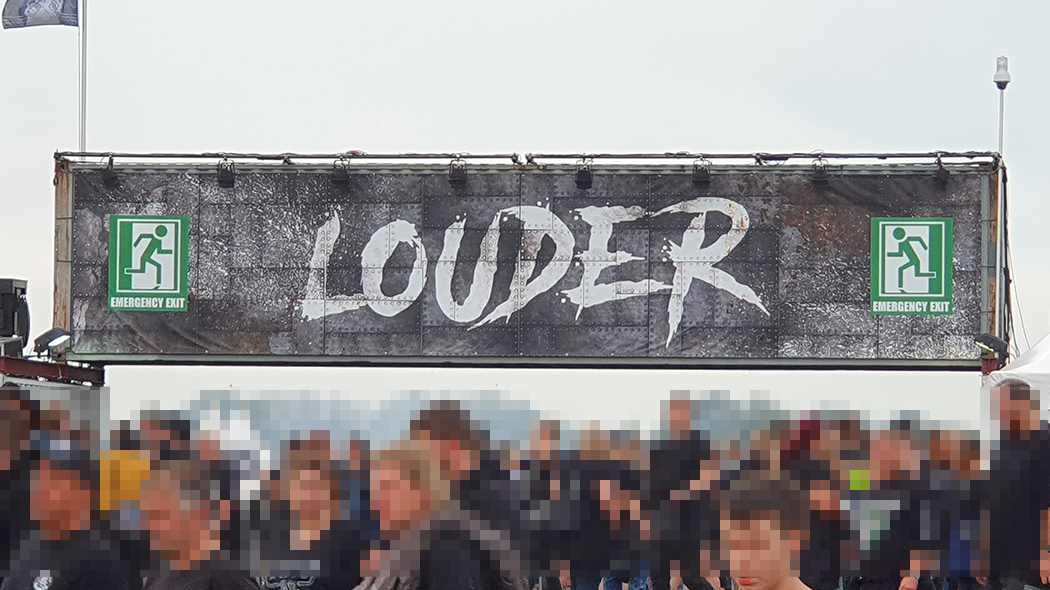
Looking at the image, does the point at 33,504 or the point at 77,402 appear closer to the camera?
the point at 33,504

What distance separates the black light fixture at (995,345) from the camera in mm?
17266

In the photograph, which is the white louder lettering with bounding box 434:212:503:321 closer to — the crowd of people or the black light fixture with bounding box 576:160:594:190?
the black light fixture with bounding box 576:160:594:190

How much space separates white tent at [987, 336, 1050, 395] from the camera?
9.39 metres

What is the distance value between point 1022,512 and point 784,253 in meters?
11.0

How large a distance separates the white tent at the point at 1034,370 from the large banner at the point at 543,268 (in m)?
7.22

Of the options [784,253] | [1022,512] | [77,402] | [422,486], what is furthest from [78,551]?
[784,253]

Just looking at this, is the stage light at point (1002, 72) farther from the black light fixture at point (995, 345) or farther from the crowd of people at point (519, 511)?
the crowd of people at point (519, 511)

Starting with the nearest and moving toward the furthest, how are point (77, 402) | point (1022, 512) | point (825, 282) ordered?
1. point (1022, 512)
2. point (77, 402)
3. point (825, 282)

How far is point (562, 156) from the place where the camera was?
60.1 feet

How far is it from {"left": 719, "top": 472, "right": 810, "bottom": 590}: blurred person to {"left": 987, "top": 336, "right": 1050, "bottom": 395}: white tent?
7.81 feet

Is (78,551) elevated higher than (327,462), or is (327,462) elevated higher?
(327,462)

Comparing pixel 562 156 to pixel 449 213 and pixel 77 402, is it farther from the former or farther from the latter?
pixel 77 402

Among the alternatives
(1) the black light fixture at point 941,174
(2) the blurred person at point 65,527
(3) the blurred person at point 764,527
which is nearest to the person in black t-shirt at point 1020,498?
(3) the blurred person at point 764,527

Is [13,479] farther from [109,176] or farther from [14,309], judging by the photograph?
[109,176]
